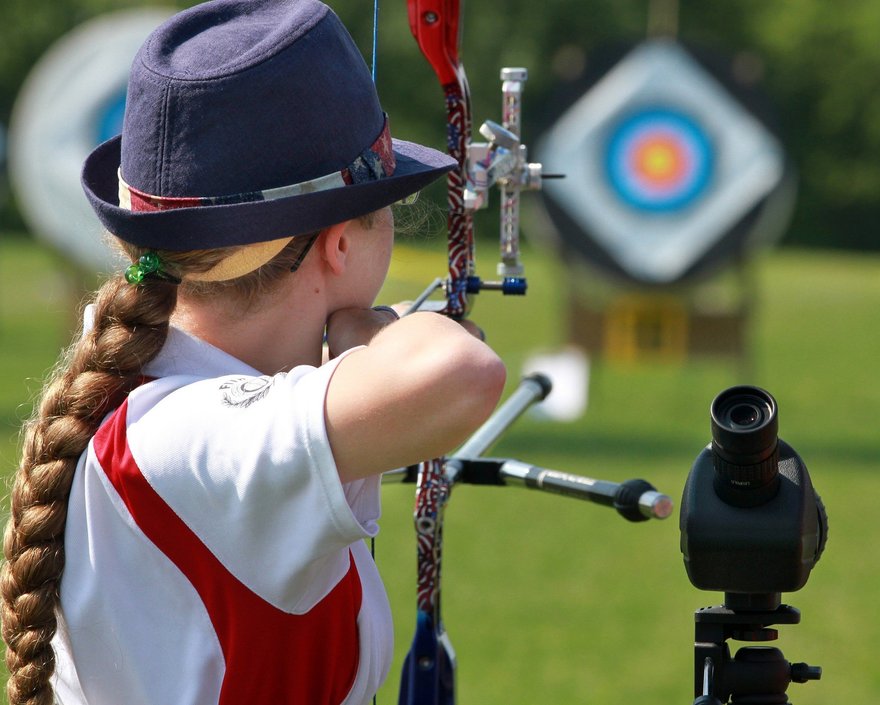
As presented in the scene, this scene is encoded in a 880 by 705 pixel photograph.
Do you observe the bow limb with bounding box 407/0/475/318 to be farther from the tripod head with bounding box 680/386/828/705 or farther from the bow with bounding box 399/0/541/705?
the tripod head with bounding box 680/386/828/705

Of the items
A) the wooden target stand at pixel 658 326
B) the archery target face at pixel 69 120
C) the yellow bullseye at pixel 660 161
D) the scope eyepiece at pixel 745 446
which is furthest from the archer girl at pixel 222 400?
the yellow bullseye at pixel 660 161

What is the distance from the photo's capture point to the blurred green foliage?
20.1 m

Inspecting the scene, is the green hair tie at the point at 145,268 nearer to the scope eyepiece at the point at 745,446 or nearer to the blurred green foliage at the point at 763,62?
the scope eyepiece at the point at 745,446

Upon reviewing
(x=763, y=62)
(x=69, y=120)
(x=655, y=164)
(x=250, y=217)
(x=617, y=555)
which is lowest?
(x=763, y=62)

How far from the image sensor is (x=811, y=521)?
1.02m

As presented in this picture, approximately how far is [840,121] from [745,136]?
49.4ft

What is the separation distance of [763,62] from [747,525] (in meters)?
19.0

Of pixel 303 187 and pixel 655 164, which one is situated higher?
pixel 303 187

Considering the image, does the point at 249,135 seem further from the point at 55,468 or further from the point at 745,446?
the point at 745,446

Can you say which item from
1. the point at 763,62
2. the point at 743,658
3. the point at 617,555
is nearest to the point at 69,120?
the point at 617,555

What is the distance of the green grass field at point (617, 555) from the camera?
3135mm

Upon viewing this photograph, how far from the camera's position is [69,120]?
749 centimetres

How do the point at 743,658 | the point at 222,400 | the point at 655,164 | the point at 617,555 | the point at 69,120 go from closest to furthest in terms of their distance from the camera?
the point at 222,400, the point at 743,658, the point at 617,555, the point at 69,120, the point at 655,164

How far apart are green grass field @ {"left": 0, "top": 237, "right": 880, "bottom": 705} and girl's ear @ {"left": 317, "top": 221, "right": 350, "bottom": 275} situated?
0.90m
